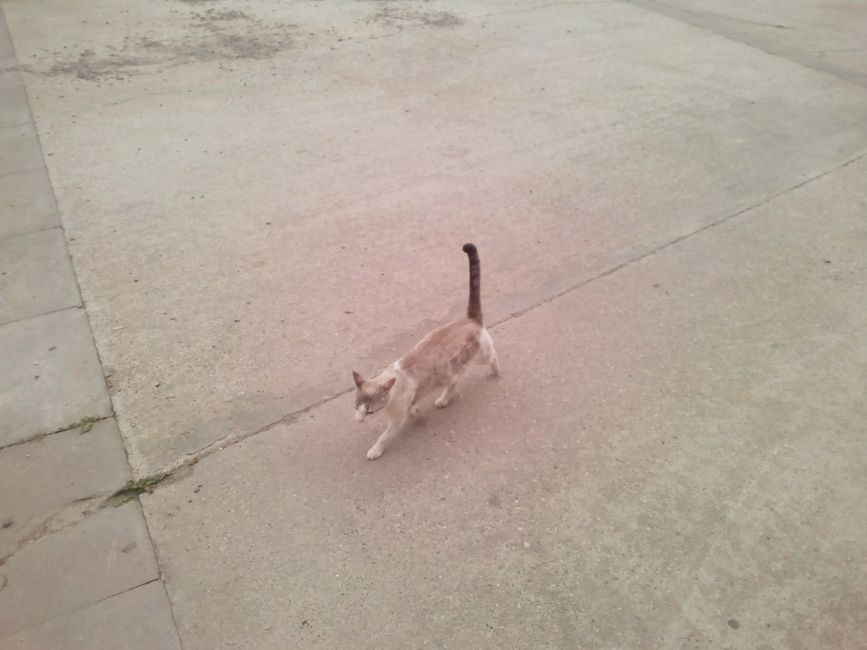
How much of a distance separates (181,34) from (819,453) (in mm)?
7815

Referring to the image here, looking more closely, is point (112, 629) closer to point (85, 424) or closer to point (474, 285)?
point (85, 424)

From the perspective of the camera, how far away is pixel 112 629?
2264 mm

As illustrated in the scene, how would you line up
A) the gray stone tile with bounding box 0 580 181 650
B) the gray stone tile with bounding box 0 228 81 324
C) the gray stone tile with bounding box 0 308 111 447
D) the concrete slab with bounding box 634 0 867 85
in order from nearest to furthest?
the gray stone tile with bounding box 0 580 181 650
the gray stone tile with bounding box 0 308 111 447
the gray stone tile with bounding box 0 228 81 324
the concrete slab with bounding box 634 0 867 85

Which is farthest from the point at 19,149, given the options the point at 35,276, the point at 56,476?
the point at 56,476

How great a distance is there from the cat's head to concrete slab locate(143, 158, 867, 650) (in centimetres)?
32

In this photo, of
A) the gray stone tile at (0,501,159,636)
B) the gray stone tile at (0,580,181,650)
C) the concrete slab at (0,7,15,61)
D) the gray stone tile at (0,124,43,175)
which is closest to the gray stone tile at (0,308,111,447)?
the gray stone tile at (0,501,159,636)

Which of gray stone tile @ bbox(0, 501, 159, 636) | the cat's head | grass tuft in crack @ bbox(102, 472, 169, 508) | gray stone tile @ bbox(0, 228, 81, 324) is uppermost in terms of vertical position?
the cat's head

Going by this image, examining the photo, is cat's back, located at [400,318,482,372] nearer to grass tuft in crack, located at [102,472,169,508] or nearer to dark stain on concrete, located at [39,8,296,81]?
grass tuft in crack, located at [102,472,169,508]

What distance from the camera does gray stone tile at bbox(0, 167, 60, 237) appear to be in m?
4.34

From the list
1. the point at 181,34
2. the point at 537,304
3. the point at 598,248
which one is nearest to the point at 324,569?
the point at 537,304

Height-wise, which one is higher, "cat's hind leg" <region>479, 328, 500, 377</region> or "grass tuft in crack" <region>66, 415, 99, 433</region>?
"cat's hind leg" <region>479, 328, 500, 377</region>

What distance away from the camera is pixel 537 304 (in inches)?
150

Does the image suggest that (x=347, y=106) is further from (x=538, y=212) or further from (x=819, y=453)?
(x=819, y=453)

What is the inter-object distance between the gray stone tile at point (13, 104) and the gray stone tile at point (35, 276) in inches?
80.3
